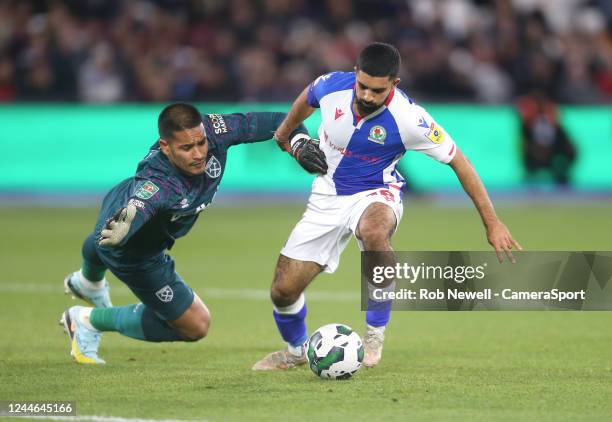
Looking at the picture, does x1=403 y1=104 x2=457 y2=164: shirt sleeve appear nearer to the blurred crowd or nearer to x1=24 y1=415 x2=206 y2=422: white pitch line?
Answer: x1=24 y1=415 x2=206 y2=422: white pitch line

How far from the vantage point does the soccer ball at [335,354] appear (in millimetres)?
6840

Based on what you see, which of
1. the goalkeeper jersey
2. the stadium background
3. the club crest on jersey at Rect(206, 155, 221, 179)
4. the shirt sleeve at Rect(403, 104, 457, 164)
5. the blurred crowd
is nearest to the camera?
the goalkeeper jersey

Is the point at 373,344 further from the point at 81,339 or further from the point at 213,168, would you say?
the point at 81,339

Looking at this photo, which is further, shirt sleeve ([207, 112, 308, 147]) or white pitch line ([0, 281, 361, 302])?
white pitch line ([0, 281, 361, 302])

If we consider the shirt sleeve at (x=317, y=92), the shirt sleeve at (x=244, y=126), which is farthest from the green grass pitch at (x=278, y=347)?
the shirt sleeve at (x=317, y=92)

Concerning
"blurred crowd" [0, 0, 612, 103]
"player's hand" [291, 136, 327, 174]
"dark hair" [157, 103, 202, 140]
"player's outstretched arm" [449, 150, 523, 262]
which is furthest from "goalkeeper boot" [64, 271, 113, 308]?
"blurred crowd" [0, 0, 612, 103]

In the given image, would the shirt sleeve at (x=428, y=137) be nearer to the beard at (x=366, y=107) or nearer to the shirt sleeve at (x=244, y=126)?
the beard at (x=366, y=107)

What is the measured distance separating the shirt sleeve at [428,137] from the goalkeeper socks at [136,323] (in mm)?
2013

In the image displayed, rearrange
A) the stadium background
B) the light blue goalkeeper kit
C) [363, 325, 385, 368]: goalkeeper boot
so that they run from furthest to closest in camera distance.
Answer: the stadium background
[363, 325, 385, 368]: goalkeeper boot
the light blue goalkeeper kit

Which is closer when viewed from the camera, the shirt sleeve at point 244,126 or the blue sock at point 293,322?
the shirt sleeve at point 244,126

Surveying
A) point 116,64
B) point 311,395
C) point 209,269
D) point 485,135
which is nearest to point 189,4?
point 116,64

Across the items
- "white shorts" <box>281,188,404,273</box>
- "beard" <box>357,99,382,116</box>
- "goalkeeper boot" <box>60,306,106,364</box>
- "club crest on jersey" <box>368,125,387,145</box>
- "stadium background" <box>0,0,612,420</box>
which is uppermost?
"beard" <box>357,99,382,116</box>

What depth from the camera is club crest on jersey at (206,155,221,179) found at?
725 cm

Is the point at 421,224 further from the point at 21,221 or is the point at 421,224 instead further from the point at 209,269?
the point at 21,221
